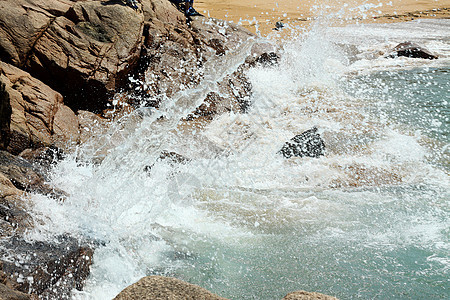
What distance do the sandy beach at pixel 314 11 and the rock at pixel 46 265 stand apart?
11829 mm

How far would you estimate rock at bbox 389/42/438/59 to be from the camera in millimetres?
10320

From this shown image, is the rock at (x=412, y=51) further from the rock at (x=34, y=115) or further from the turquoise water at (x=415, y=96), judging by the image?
the rock at (x=34, y=115)

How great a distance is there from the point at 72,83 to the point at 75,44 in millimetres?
646

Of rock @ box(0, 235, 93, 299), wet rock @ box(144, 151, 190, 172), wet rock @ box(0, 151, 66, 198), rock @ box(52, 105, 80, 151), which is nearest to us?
rock @ box(0, 235, 93, 299)

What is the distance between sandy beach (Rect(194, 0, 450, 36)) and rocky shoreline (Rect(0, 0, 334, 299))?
6.72 m

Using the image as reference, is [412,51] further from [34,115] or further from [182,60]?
[34,115]

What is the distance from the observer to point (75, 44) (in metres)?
6.22

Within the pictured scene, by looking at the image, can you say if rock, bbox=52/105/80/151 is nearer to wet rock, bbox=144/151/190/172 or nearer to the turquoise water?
wet rock, bbox=144/151/190/172

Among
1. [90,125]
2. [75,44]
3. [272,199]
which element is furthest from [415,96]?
[75,44]

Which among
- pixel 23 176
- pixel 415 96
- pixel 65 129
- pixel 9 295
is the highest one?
pixel 9 295

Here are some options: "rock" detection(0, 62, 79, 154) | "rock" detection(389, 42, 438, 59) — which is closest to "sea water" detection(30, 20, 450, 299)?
"rock" detection(0, 62, 79, 154)

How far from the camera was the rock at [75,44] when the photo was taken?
19.2 ft

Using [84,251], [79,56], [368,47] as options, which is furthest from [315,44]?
[84,251]

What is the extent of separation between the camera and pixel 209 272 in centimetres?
351
